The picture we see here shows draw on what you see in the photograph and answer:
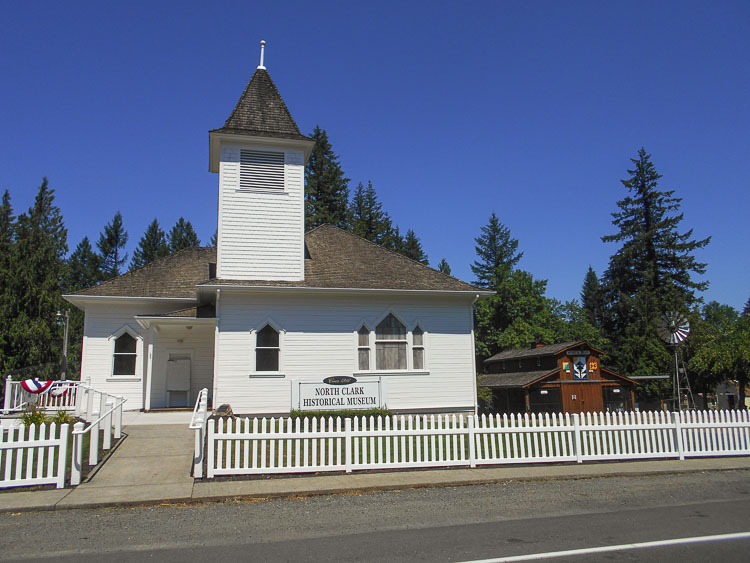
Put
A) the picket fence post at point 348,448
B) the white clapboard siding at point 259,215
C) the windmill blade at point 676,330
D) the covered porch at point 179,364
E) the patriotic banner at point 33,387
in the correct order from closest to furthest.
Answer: the picket fence post at point 348,448 → the patriotic banner at point 33,387 → the white clapboard siding at point 259,215 → the covered porch at point 179,364 → the windmill blade at point 676,330

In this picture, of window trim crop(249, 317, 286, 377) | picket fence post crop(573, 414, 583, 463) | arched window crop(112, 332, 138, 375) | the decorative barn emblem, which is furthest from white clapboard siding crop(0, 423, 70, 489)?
the decorative barn emblem

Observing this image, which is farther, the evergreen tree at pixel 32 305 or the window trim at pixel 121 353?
the evergreen tree at pixel 32 305

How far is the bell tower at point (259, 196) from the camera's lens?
18781 mm

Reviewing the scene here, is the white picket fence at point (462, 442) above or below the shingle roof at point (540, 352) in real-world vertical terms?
below

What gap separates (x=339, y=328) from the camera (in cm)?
1884

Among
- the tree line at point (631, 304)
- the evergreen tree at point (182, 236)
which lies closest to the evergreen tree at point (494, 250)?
the tree line at point (631, 304)

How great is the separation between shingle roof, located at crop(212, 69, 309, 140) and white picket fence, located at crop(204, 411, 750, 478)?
10.9 metres

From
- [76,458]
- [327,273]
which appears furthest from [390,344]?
[76,458]

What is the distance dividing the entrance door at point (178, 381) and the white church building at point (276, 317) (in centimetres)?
4

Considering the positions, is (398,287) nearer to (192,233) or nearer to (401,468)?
(401,468)

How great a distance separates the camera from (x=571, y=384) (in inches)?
1076

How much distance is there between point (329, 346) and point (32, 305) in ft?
99.0

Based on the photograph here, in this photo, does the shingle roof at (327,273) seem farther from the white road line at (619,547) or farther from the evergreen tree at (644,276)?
the evergreen tree at (644,276)

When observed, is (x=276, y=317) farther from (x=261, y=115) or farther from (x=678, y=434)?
(x=678, y=434)
